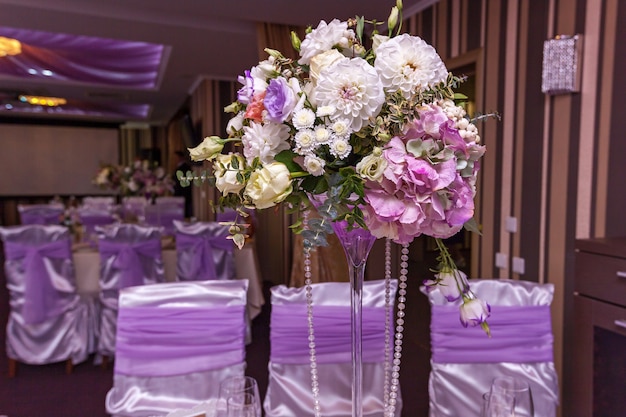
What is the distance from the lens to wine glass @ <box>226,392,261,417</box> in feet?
3.02

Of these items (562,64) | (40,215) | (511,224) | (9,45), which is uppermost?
(9,45)

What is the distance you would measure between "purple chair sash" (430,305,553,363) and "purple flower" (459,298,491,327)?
82cm

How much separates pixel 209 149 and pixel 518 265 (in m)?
2.65

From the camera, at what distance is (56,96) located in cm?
917

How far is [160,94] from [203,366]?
26.8ft

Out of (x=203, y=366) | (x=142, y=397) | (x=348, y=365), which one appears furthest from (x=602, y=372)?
(x=142, y=397)

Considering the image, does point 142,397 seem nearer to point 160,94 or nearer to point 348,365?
point 348,365

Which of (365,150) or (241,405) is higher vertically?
(365,150)

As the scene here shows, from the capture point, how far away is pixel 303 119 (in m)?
0.81

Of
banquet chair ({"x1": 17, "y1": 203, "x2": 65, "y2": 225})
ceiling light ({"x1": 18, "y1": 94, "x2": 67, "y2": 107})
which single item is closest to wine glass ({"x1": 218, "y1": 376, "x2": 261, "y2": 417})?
banquet chair ({"x1": 17, "y1": 203, "x2": 65, "y2": 225})

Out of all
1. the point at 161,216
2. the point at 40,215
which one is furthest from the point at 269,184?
the point at 40,215

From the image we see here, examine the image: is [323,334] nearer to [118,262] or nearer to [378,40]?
[378,40]

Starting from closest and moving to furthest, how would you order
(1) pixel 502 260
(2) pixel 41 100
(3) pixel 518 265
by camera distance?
1. (3) pixel 518 265
2. (1) pixel 502 260
3. (2) pixel 41 100

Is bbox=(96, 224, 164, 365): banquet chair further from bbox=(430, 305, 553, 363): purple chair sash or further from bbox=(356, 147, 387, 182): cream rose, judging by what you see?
bbox=(356, 147, 387, 182): cream rose
